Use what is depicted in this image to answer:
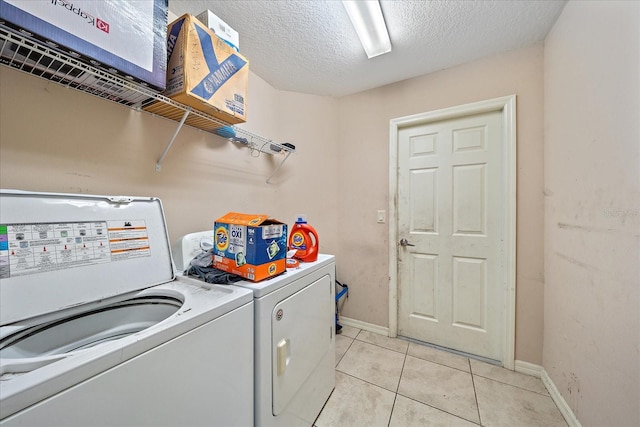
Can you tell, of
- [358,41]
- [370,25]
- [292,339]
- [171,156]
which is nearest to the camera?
[292,339]

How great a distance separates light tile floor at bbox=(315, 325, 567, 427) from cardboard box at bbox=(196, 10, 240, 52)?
7.39 ft

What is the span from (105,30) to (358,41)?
1477 mm

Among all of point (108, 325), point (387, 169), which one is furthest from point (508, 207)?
point (108, 325)

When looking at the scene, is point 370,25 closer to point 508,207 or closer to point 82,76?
point 82,76

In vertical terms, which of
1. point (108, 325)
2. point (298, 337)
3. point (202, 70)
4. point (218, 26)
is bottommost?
point (298, 337)

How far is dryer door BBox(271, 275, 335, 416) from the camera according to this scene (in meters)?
1.06

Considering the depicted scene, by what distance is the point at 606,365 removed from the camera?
1.08 m

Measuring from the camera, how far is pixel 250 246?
3.39ft

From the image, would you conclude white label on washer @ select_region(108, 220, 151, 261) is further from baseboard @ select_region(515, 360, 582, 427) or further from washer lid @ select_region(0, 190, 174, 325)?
baseboard @ select_region(515, 360, 582, 427)

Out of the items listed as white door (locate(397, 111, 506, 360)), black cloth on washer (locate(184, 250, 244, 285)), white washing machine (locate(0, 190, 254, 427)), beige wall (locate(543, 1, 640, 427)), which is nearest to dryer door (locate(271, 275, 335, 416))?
white washing machine (locate(0, 190, 254, 427))

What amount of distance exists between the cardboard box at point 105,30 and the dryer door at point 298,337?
3.73ft

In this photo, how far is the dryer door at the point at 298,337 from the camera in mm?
1060

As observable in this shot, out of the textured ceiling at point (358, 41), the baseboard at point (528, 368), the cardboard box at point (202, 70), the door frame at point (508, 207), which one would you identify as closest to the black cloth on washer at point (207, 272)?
the cardboard box at point (202, 70)

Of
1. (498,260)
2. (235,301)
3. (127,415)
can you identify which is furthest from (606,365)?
(127,415)
